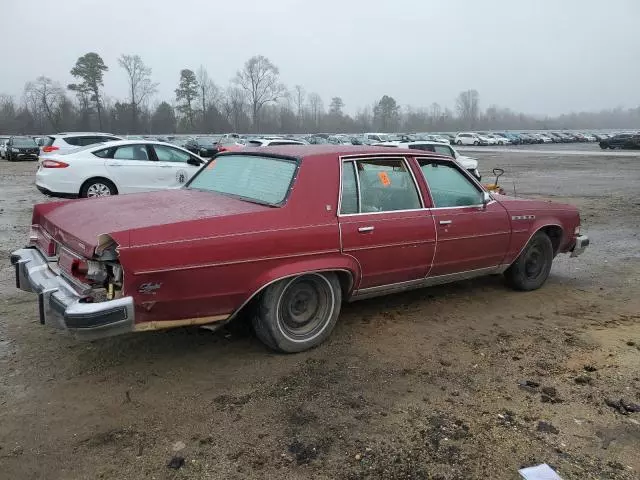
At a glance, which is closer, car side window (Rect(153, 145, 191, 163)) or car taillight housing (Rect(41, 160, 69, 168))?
car taillight housing (Rect(41, 160, 69, 168))

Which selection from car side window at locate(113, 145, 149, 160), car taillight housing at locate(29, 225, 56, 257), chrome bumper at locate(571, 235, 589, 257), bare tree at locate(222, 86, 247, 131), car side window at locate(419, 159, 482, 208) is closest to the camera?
car taillight housing at locate(29, 225, 56, 257)

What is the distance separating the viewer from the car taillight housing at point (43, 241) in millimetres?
4098

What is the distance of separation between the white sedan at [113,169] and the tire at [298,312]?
8.05 metres

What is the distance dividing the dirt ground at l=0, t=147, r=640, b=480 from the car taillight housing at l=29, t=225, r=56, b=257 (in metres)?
0.70

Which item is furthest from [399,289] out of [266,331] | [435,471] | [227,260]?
[435,471]

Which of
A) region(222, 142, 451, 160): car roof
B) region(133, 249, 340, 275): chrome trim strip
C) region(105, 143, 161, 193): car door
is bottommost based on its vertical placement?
region(133, 249, 340, 275): chrome trim strip

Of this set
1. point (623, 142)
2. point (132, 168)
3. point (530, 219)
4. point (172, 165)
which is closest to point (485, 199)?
point (530, 219)

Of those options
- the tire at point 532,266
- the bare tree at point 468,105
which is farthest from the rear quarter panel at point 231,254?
the bare tree at point 468,105

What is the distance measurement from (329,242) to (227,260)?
819 mm

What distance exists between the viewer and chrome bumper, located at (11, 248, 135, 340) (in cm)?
315

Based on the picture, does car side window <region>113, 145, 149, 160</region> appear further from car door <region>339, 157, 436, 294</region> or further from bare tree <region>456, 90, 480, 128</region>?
bare tree <region>456, 90, 480, 128</region>

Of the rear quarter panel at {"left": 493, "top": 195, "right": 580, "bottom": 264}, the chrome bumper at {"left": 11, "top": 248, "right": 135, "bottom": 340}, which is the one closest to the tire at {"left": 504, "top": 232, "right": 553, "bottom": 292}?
the rear quarter panel at {"left": 493, "top": 195, "right": 580, "bottom": 264}

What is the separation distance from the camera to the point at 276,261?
3.71 metres

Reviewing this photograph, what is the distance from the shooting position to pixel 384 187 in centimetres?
452
